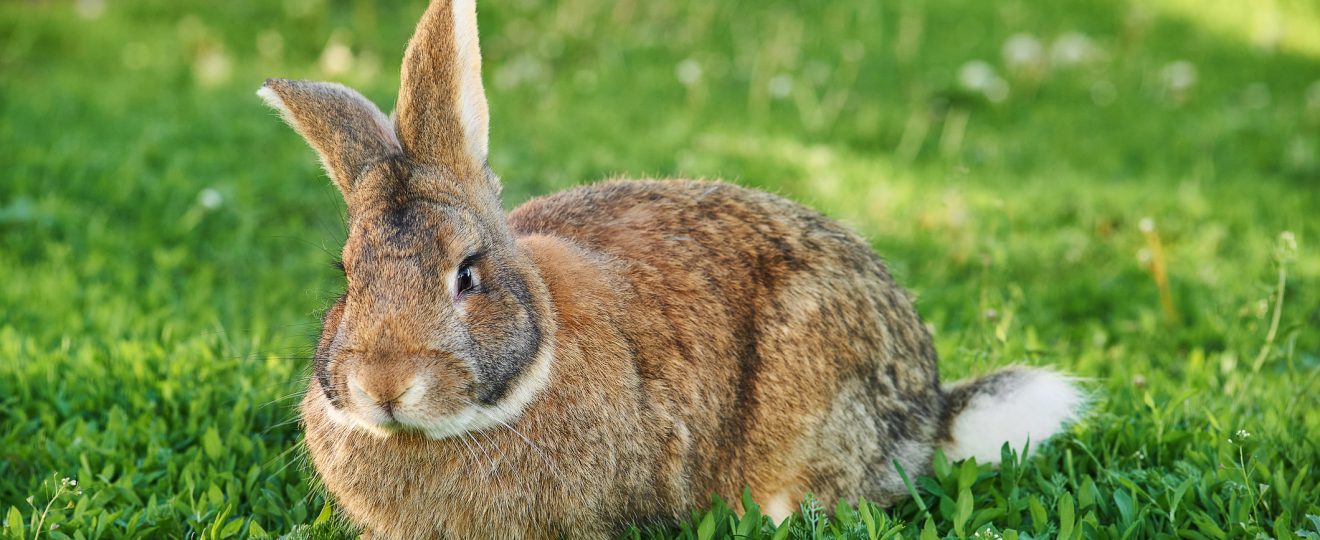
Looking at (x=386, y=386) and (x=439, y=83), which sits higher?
(x=439, y=83)

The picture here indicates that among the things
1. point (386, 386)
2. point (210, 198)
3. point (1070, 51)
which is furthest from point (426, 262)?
point (1070, 51)

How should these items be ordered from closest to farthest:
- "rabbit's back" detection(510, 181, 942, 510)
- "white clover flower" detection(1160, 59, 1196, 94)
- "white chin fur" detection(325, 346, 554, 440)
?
"white chin fur" detection(325, 346, 554, 440)
"rabbit's back" detection(510, 181, 942, 510)
"white clover flower" detection(1160, 59, 1196, 94)

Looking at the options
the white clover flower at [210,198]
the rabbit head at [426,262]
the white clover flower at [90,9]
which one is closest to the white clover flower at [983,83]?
the white clover flower at [210,198]

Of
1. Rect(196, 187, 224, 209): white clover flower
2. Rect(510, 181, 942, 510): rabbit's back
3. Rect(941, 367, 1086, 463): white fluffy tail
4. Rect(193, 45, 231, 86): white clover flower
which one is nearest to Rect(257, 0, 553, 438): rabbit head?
Rect(510, 181, 942, 510): rabbit's back

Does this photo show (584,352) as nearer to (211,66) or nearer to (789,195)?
(789,195)

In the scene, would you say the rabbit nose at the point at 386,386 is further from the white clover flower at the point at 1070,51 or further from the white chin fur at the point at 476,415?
the white clover flower at the point at 1070,51

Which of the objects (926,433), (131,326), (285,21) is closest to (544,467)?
(926,433)

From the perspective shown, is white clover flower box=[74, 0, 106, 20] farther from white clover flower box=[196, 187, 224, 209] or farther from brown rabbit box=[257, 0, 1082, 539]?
brown rabbit box=[257, 0, 1082, 539]
